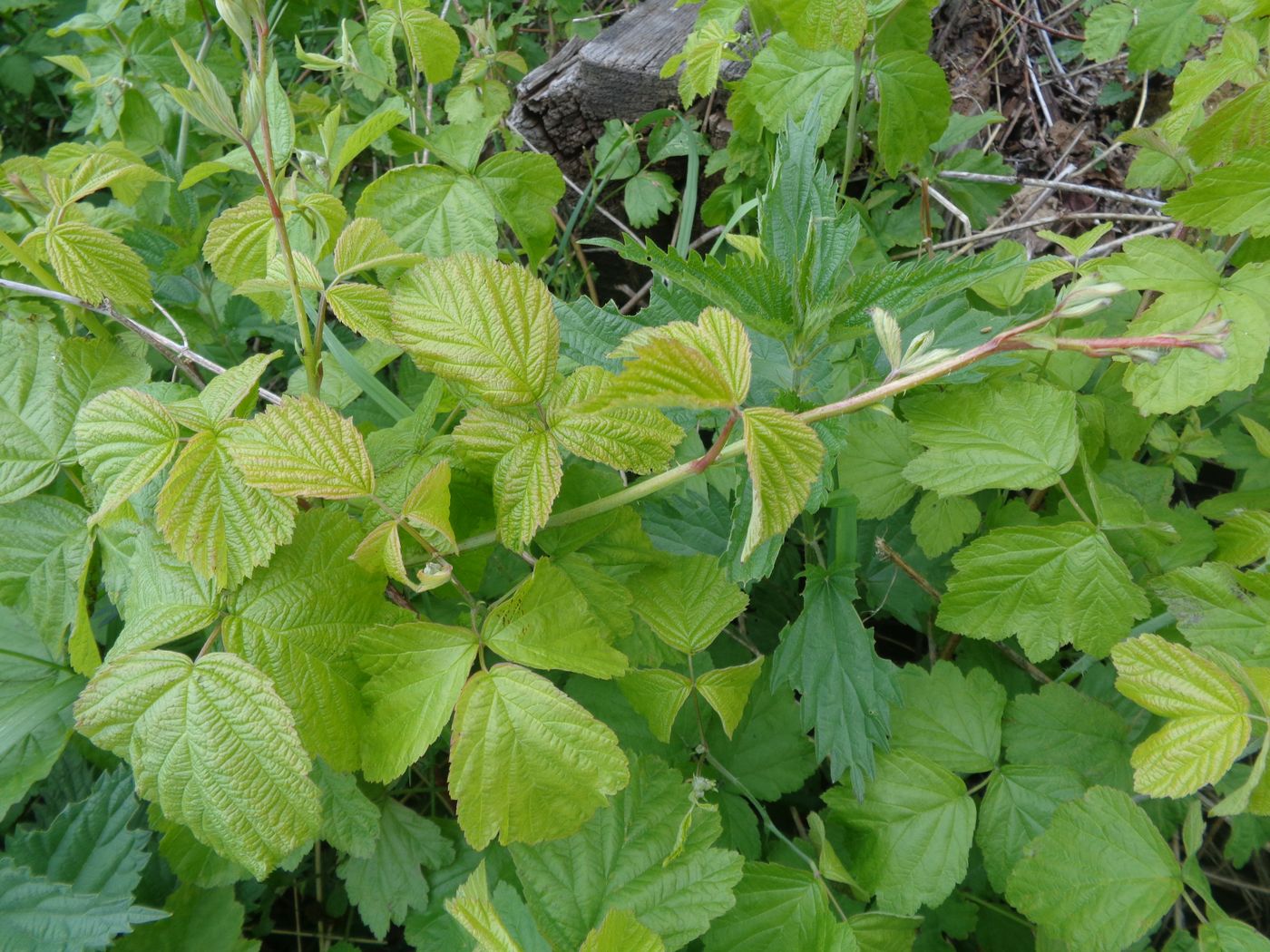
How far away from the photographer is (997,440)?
45.9 inches

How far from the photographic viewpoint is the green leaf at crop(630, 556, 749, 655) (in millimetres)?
1095

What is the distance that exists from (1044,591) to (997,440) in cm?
22

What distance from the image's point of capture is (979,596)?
117cm

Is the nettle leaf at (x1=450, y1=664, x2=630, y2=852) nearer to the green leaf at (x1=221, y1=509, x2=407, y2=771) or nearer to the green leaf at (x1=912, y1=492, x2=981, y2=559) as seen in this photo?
the green leaf at (x1=221, y1=509, x2=407, y2=771)

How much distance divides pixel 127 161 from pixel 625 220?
1151 millimetres

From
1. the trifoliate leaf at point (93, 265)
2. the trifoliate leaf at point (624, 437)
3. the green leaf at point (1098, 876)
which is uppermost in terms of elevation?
the trifoliate leaf at point (93, 265)

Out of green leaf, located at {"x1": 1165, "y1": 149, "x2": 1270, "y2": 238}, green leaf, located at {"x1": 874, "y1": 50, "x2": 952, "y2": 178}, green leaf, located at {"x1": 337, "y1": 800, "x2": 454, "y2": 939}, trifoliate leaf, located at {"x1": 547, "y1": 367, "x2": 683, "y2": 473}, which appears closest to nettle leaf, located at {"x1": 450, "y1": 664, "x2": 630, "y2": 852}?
trifoliate leaf, located at {"x1": 547, "y1": 367, "x2": 683, "y2": 473}

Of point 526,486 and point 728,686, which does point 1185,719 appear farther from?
point 526,486

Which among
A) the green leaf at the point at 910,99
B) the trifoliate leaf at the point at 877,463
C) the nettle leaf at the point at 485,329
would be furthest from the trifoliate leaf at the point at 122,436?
the green leaf at the point at 910,99

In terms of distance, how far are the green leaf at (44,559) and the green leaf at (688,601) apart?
0.71 m

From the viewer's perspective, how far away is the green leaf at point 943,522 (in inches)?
49.9

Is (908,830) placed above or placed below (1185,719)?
below

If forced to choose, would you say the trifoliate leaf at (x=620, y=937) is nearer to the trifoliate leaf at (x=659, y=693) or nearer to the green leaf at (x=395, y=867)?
the trifoliate leaf at (x=659, y=693)

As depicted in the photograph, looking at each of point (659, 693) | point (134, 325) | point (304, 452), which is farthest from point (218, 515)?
point (659, 693)
